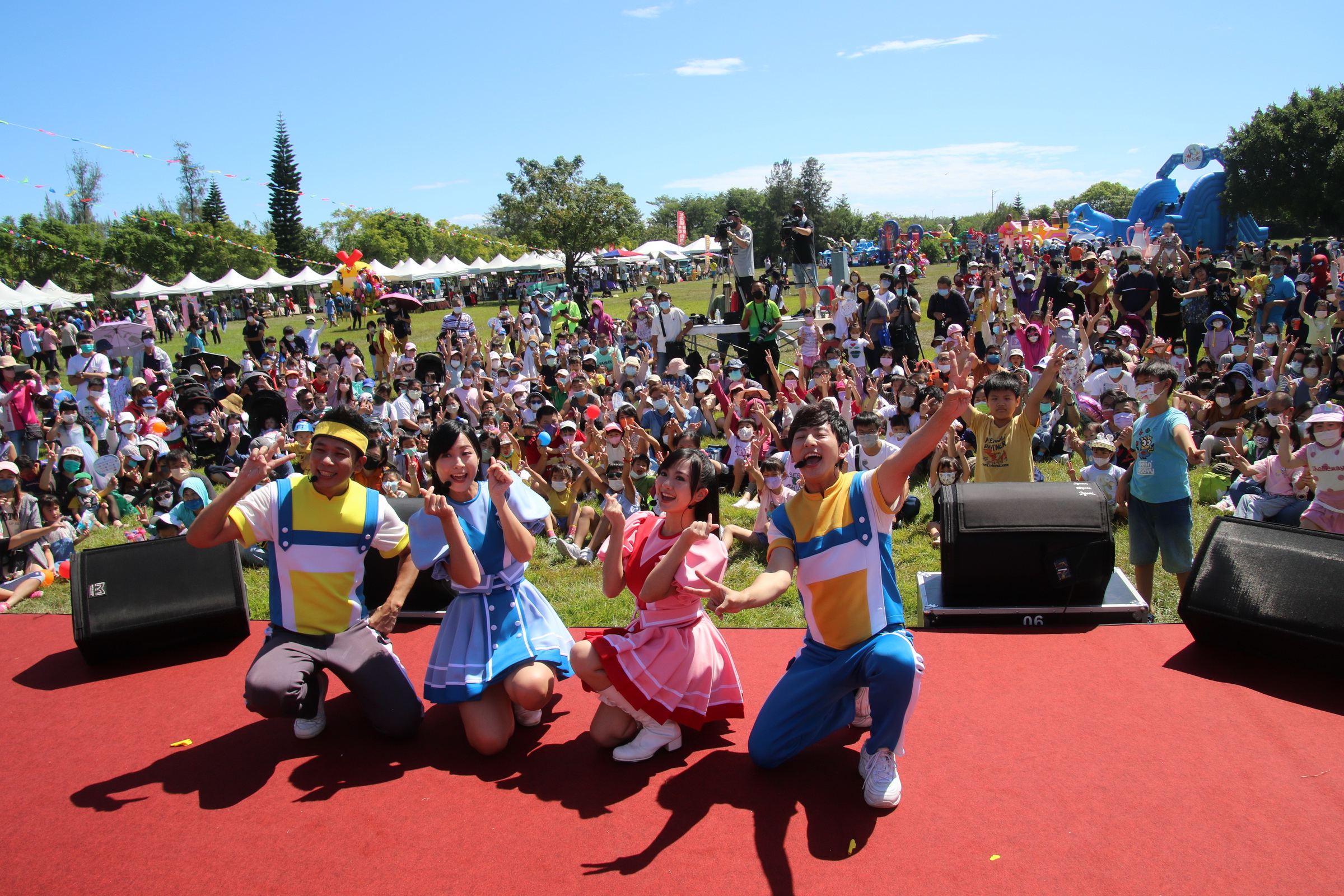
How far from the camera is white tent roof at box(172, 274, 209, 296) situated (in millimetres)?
33938

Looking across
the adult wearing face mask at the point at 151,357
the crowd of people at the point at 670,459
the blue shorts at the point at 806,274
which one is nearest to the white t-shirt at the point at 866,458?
the crowd of people at the point at 670,459

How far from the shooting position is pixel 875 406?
31.7 ft

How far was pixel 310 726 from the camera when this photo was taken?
165 inches

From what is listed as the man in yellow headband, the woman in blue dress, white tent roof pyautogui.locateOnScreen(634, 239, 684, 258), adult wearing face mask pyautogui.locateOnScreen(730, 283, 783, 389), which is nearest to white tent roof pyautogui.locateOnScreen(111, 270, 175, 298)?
white tent roof pyautogui.locateOnScreen(634, 239, 684, 258)

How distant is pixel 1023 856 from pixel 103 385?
13.8 m

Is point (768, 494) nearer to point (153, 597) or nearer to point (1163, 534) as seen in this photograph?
point (1163, 534)

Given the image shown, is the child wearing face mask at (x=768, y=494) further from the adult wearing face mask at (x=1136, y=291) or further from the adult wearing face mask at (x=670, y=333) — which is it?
the adult wearing face mask at (x=1136, y=291)

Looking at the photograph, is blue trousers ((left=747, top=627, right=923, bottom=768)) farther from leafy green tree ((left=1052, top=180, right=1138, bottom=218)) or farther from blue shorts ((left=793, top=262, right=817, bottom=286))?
leafy green tree ((left=1052, top=180, right=1138, bottom=218))

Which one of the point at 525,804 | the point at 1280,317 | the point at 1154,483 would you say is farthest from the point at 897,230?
the point at 525,804

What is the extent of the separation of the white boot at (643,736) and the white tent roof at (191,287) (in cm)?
3638

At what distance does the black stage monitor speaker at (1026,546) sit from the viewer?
4812mm

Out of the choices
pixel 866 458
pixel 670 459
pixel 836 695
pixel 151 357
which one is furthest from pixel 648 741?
pixel 151 357

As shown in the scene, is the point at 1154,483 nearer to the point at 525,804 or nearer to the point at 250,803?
the point at 525,804

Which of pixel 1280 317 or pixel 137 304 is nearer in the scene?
pixel 1280 317
